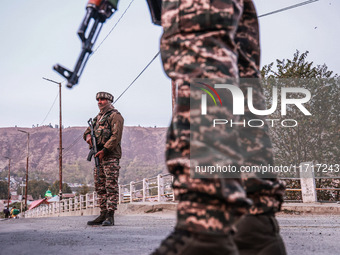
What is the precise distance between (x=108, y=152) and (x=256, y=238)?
164 inches

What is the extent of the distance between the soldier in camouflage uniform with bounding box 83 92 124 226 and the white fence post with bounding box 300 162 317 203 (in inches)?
312

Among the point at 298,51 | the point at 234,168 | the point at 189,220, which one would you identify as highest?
the point at 298,51

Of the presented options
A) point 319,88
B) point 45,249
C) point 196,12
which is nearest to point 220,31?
point 196,12

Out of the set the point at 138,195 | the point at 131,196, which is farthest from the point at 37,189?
the point at 131,196

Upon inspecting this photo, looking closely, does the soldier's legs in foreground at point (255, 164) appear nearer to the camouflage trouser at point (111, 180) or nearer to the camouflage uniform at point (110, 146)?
the camouflage uniform at point (110, 146)

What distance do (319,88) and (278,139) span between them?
9.55 feet

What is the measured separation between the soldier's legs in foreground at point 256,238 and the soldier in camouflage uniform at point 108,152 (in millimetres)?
4011

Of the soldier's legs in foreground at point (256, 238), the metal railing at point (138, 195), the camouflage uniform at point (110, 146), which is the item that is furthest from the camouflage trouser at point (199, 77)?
the metal railing at point (138, 195)

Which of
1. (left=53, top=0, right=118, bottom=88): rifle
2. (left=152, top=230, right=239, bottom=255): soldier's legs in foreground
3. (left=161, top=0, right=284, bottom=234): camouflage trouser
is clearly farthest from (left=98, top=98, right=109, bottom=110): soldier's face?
(left=152, top=230, right=239, bottom=255): soldier's legs in foreground

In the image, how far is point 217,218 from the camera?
2.74ft

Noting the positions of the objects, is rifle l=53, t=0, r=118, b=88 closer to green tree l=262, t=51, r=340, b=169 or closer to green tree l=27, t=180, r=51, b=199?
green tree l=262, t=51, r=340, b=169

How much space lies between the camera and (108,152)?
5.09 meters

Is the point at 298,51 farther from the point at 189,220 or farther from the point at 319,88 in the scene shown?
the point at 189,220

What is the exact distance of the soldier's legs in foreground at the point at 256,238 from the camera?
1106 millimetres
